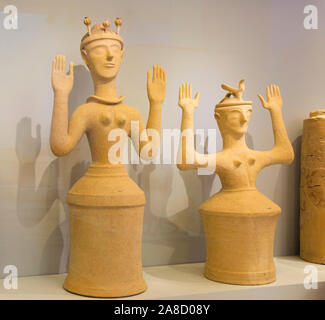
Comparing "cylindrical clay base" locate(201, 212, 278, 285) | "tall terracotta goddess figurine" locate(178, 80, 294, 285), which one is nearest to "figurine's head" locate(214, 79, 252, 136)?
"tall terracotta goddess figurine" locate(178, 80, 294, 285)

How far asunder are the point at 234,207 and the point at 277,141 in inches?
17.0

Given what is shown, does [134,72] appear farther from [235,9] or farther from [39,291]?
[39,291]

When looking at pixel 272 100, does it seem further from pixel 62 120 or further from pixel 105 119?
pixel 62 120

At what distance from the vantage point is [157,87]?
6.31 ft

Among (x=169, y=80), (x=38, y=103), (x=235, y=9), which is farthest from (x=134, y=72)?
(x=235, y=9)

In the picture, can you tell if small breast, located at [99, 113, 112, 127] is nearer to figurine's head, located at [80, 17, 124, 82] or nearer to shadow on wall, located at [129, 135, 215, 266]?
figurine's head, located at [80, 17, 124, 82]

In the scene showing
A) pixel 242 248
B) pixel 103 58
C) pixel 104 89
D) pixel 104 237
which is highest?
pixel 103 58

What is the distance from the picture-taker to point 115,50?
6.26 feet

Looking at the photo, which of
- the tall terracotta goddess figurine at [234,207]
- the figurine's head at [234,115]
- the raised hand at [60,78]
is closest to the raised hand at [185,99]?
the tall terracotta goddess figurine at [234,207]

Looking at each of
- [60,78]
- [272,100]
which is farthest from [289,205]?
[60,78]

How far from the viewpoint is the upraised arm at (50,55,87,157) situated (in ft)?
5.86

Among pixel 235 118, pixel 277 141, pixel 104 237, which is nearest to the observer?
pixel 104 237

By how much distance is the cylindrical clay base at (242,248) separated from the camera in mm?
1966
